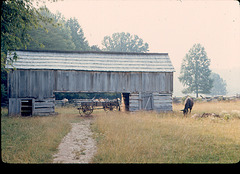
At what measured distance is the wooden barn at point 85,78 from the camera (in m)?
17.5

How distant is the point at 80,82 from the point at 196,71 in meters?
39.4

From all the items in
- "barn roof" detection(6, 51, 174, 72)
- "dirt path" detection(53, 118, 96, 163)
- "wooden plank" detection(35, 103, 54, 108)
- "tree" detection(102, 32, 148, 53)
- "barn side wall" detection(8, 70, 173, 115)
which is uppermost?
"tree" detection(102, 32, 148, 53)

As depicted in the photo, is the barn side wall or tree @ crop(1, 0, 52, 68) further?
the barn side wall

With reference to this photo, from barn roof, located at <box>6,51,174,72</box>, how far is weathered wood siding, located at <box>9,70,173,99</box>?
1.61ft

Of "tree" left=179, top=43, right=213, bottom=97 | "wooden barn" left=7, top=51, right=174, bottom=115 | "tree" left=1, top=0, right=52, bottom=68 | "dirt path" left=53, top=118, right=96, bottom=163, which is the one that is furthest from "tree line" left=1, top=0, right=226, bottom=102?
"dirt path" left=53, top=118, right=96, bottom=163

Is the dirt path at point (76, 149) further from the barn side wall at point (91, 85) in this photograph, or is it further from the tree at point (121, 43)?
the tree at point (121, 43)

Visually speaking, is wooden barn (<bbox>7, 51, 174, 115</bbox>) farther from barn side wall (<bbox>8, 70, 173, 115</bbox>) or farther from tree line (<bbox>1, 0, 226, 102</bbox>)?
tree line (<bbox>1, 0, 226, 102</bbox>)

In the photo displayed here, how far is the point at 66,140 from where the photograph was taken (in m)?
8.96

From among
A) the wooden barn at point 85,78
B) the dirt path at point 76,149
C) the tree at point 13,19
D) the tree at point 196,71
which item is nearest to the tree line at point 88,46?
the tree at point 196,71

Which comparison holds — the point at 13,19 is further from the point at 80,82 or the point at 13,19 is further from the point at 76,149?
the point at 80,82

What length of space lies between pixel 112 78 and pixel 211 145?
12.5 m

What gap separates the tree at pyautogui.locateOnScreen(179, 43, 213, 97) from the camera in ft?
159

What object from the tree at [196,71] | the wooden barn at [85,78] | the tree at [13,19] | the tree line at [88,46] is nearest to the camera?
the tree at [13,19]
